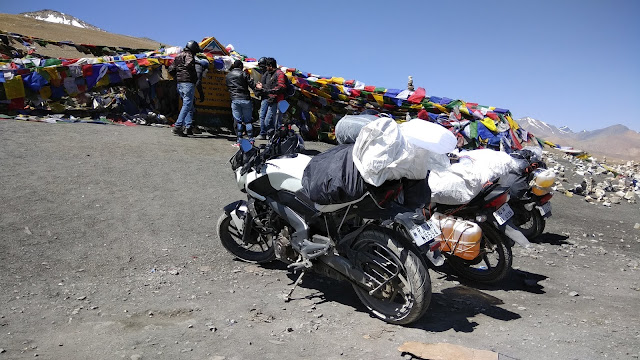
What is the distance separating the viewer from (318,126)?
12211 millimetres

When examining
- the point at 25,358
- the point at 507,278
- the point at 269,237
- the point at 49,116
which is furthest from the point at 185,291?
the point at 49,116

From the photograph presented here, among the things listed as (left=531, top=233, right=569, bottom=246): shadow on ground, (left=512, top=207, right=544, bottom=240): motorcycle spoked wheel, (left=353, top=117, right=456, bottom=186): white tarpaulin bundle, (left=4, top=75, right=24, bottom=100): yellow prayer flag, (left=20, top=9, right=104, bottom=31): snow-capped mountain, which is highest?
(left=20, top=9, right=104, bottom=31): snow-capped mountain

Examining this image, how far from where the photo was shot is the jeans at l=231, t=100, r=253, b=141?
10.7 meters

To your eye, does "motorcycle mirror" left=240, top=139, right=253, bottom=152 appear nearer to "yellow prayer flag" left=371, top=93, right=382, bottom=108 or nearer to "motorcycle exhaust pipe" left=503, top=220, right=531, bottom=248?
"motorcycle exhaust pipe" left=503, top=220, right=531, bottom=248

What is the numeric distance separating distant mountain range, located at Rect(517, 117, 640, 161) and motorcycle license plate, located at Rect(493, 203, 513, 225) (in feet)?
88.6

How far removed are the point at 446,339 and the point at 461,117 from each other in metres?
6.69

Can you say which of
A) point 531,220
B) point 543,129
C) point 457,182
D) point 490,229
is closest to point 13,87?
point 457,182

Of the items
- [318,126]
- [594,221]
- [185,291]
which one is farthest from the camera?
[318,126]

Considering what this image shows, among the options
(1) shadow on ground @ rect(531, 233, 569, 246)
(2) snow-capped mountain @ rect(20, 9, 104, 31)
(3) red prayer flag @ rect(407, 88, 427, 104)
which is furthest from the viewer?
(2) snow-capped mountain @ rect(20, 9, 104, 31)

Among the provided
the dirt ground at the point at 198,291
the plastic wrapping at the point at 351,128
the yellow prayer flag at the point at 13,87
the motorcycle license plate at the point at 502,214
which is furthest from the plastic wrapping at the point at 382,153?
the yellow prayer flag at the point at 13,87

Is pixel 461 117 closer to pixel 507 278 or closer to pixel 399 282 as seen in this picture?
pixel 507 278

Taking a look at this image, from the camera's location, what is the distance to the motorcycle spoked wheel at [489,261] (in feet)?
15.7

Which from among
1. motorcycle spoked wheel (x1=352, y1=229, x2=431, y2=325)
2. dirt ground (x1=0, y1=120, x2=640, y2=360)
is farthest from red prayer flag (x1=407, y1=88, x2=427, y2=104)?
motorcycle spoked wheel (x1=352, y1=229, x2=431, y2=325)

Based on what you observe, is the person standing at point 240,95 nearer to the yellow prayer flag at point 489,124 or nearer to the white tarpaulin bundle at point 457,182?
the yellow prayer flag at point 489,124
